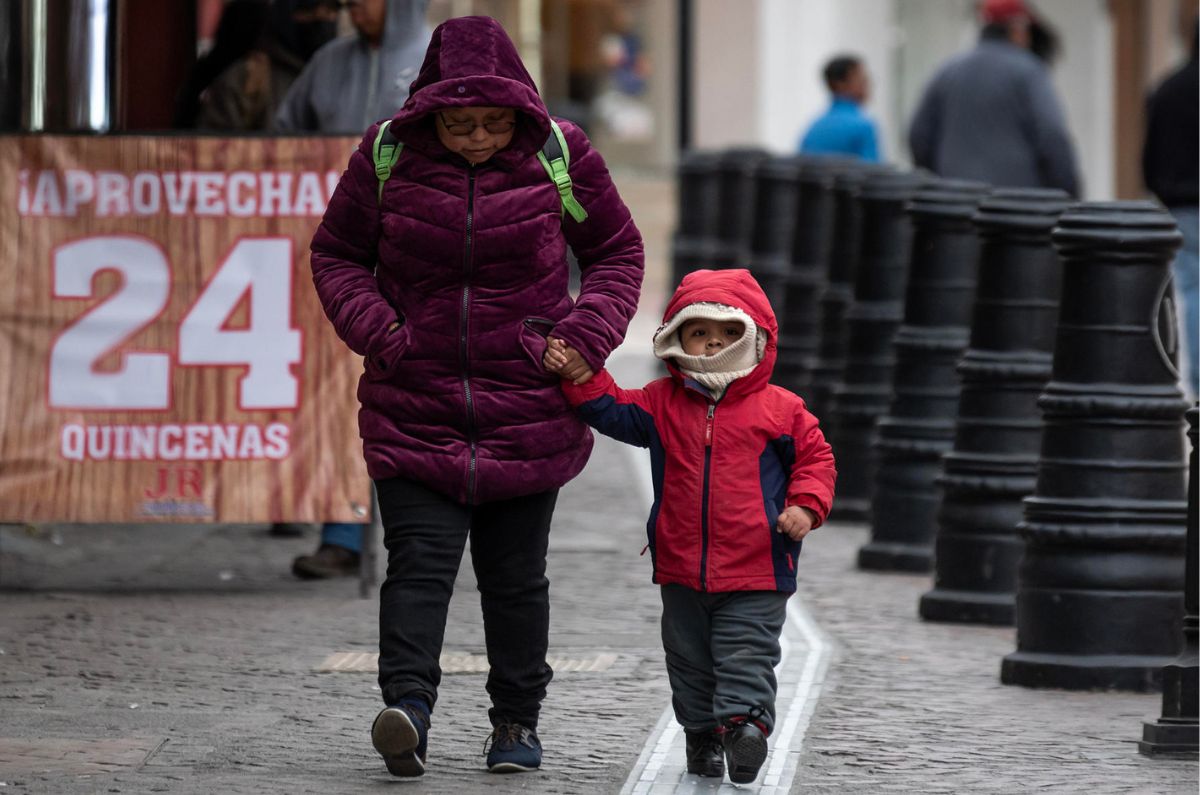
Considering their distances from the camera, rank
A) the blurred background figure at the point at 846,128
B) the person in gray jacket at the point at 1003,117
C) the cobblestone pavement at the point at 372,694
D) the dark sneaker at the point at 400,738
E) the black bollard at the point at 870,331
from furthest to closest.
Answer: the blurred background figure at the point at 846,128 < the person in gray jacket at the point at 1003,117 < the black bollard at the point at 870,331 < the cobblestone pavement at the point at 372,694 < the dark sneaker at the point at 400,738

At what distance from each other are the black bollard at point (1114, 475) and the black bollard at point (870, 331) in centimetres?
328

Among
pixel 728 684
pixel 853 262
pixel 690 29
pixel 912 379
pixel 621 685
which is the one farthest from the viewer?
pixel 690 29

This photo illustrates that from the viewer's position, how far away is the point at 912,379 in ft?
31.3

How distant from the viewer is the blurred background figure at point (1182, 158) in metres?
11.7

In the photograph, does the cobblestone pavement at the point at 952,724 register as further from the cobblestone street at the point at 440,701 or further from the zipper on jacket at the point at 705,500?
the zipper on jacket at the point at 705,500

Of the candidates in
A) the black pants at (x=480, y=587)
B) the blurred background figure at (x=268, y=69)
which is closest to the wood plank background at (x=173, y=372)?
the blurred background figure at (x=268, y=69)

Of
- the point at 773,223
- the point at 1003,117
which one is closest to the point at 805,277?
the point at 1003,117

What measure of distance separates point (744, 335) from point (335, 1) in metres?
4.45

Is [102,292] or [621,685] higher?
[102,292]

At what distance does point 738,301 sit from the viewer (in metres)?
5.57

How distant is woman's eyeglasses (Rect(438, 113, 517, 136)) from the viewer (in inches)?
221

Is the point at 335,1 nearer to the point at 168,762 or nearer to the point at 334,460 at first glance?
the point at 334,460

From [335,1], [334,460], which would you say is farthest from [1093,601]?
[335,1]

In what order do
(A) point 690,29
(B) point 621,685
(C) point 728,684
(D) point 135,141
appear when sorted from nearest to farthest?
(C) point 728,684
(B) point 621,685
(D) point 135,141
(A) point 690,29
